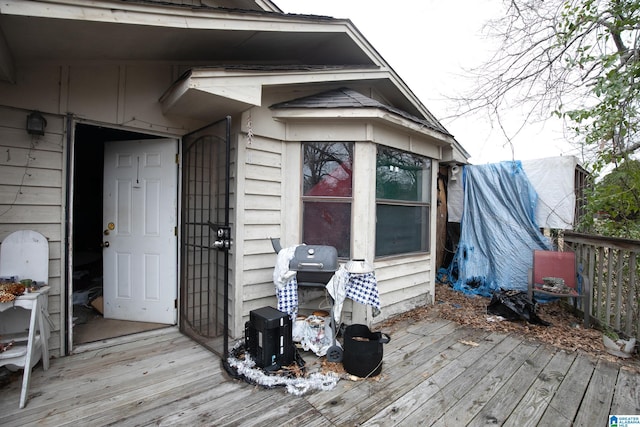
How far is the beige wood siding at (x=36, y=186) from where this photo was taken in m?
2.44

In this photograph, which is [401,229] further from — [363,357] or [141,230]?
[141,230]

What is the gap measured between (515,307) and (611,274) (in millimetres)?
1084

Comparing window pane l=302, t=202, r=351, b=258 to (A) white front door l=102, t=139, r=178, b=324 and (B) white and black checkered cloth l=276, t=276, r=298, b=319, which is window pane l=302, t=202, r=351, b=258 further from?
(A) white front door l=102, t=139, r=178, b=324

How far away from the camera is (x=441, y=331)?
345 cm

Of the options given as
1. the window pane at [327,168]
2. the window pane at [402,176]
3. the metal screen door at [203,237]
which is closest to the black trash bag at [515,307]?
the window pane at [402,176]

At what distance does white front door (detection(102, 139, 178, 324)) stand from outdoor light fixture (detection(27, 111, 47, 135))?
881mm

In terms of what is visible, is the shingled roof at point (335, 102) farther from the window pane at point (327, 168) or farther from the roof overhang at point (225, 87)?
the window pane at point (327, 168)

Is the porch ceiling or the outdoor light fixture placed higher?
the porch ceiling

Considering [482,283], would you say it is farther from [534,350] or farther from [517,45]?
[517,45]

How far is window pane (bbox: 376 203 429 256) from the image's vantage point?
3625mm

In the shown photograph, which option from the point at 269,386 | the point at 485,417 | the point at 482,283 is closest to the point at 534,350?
the point at 485,417

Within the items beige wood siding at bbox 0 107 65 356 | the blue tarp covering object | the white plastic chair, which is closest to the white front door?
beige wood siding at bbox 0 107 65 356

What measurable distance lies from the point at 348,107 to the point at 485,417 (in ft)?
9.63

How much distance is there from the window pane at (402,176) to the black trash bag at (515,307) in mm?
1709
